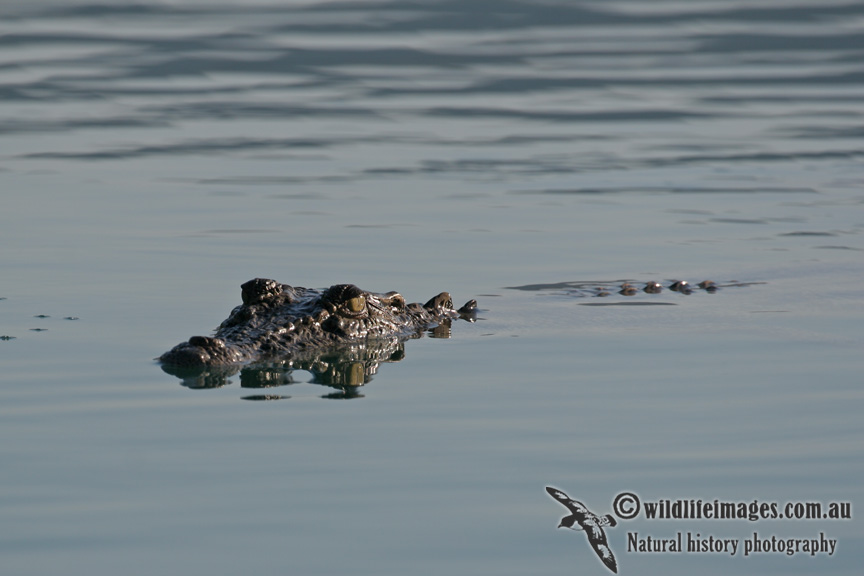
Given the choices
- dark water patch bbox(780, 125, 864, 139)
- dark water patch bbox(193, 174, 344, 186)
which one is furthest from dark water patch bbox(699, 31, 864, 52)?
dark water patch bbox(193, 174, 344, 186)

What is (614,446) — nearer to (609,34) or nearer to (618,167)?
(618,167)

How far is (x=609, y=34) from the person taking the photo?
127 feet

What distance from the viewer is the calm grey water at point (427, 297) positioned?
20.7 feet

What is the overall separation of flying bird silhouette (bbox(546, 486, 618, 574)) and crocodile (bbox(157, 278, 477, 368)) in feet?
11.2

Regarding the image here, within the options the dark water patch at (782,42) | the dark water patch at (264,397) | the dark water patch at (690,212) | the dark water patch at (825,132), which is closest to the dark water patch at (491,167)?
the dark water patch at (690,212)

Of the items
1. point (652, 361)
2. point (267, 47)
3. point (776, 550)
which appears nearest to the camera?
point (776, 550)

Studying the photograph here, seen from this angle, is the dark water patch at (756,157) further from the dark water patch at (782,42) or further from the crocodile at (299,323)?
the dark water patch at (782,42)

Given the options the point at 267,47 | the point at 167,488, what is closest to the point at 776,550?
the point at 167,488

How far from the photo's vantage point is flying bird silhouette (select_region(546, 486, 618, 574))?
6.01 meters

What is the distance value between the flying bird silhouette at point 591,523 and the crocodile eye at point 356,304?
4009 millimetres

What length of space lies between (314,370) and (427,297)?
257 centimetres

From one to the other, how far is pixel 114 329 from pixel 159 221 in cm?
484

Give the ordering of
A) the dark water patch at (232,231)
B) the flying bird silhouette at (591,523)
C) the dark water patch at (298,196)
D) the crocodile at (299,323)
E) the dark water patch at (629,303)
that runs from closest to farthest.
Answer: the flying bird silhouette at (591,523), the crocodile at (299,323), the dark water patch at (629,303), the dark water patch at (232,231), the dark water patch at (298,196)

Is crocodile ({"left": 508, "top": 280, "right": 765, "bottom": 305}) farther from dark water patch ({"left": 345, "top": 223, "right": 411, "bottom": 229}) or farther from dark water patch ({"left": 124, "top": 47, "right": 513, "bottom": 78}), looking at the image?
dark water patch ({"left": 124, "top": 47, "right": 513, "bottom": 78})
